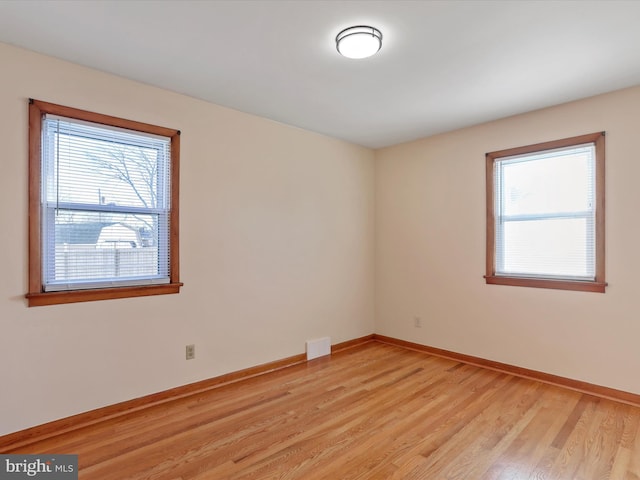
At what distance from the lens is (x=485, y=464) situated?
6.63ft

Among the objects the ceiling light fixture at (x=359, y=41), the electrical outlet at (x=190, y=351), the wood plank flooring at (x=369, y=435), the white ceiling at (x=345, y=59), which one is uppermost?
the white ceiling at (x=345, y=59)

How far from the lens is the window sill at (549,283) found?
9.66 feet

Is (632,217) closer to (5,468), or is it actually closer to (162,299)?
(162,299)

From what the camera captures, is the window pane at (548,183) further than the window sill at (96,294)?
Yes

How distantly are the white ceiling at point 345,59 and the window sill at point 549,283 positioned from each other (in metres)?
1.62

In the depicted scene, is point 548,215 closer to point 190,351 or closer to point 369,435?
point 369,435

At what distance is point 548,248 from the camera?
3254mm

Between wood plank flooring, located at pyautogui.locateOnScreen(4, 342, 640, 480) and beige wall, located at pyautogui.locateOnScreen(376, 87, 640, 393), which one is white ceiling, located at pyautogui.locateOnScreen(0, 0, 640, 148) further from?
wood plank flooring, located at pyautogui.locateOnScreen(4, 342, 640, 480)

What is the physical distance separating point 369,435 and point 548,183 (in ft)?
9.06

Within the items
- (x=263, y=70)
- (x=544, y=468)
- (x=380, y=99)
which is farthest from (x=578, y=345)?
(x=263, y=70)

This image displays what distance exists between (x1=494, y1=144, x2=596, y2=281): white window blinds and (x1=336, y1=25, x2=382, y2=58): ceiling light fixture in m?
2.12

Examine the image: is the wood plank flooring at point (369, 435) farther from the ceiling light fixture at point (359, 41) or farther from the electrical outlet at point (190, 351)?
the ceiling light fixture at point (359, 41)

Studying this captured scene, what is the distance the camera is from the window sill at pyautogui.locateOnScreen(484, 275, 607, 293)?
2943mm

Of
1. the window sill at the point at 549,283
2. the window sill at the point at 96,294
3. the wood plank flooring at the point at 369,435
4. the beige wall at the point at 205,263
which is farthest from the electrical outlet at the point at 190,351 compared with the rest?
the window sill at the point at 549,283
